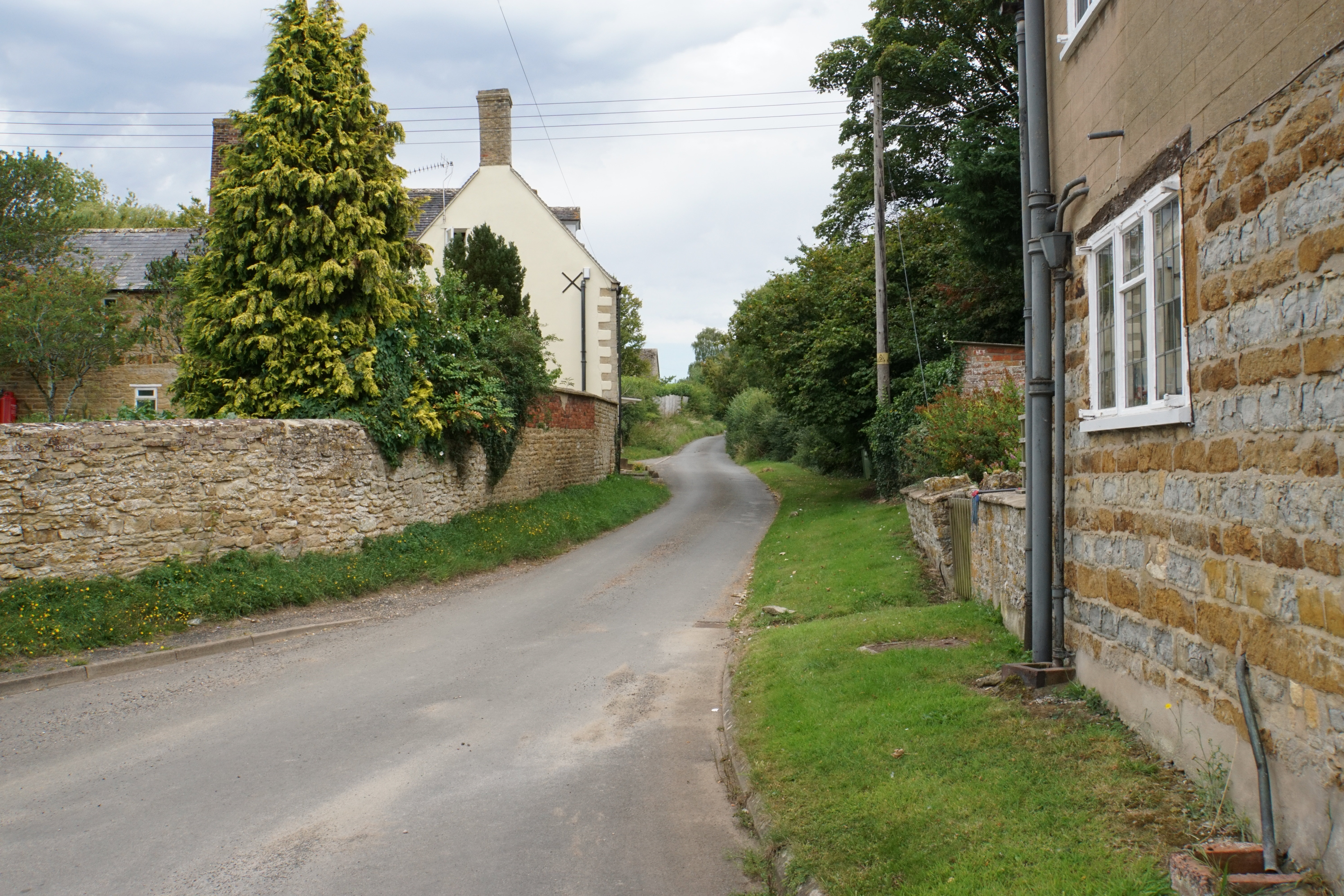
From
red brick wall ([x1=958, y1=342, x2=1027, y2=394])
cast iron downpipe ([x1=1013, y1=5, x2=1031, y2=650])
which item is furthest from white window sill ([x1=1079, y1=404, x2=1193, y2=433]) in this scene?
red brick wall ([x1=958, y1=342, x2=1027, y2=394])

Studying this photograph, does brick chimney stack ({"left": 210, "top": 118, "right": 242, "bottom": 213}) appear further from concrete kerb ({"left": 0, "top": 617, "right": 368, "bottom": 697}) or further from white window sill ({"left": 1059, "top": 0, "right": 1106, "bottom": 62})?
white window sill ({"left": 1059, "top": 0, "right": 1106, "bottom": 62})

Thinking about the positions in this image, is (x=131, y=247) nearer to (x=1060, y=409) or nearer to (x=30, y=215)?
(x=30, y=215)

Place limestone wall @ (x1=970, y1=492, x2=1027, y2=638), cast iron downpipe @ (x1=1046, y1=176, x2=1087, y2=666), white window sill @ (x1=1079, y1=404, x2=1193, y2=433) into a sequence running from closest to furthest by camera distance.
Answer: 1. white window sill @ (x1=1079, y1=404, x2=1193, y2=433)
2. cast iron downpipe @ (x1=1046, y1=176, x2=1087, y2=666)
3. limestone wall @ (x1=970, y1=492, x2=1027, y2=638)

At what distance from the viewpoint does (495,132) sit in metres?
30.2

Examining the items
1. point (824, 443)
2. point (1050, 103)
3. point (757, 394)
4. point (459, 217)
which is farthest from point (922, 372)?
point (757, 394)

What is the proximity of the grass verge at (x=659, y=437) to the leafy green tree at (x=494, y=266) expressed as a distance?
18040 mm

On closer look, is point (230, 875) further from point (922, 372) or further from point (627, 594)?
point (922, 372)

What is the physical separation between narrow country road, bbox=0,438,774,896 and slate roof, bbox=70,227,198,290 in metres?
19.6

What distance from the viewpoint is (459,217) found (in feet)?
98.8

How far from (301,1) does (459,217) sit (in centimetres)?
1549

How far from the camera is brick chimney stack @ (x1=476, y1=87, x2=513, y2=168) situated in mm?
30094

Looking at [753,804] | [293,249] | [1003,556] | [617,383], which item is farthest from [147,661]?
[617,383]

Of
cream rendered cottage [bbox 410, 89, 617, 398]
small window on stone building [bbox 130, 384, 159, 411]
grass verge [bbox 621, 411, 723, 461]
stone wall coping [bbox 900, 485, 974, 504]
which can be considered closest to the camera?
stone wall coping [bbox 900, 485, 974, 504]

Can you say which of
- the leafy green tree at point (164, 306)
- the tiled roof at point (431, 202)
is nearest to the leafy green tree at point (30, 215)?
the leafy green tree at point (164, 306)
